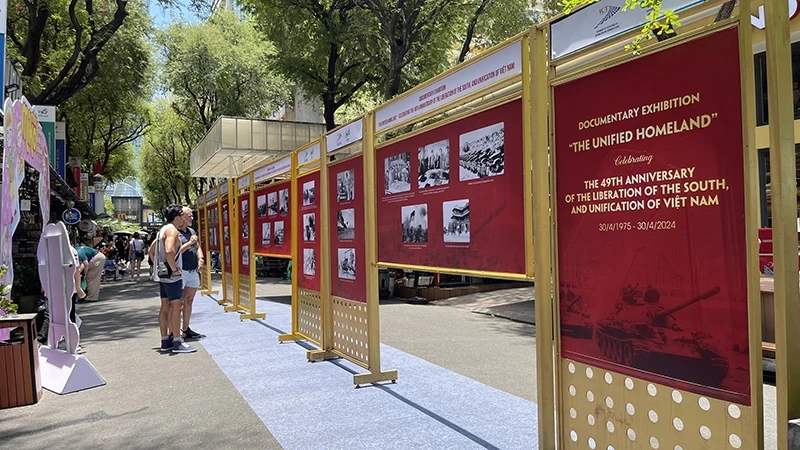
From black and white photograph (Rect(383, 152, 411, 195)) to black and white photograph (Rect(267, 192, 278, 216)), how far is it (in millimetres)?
3856

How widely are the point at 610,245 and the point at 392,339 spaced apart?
5.91 meters

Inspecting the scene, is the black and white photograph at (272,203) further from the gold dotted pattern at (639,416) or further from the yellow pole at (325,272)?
the gold dotted pattern at (639,416)

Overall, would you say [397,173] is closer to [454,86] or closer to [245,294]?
[454,86]

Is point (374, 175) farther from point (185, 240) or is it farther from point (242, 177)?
point (242, 177)

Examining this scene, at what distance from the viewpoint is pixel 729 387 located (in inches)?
88.6

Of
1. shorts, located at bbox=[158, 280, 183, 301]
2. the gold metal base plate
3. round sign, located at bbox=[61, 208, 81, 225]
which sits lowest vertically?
the gold metal base plate

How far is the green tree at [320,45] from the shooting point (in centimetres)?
1677

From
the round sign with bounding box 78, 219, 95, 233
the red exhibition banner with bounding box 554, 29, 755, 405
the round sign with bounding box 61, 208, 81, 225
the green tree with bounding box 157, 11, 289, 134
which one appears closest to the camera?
the red exhibition banner with bounding box 554, 29, 755, 405

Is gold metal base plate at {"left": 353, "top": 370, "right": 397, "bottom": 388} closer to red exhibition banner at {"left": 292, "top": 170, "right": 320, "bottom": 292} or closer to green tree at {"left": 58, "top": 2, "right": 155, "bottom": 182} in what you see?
red exhibition banner at {"left": 292, "top": 170, "right": 320, "bottom": 292}

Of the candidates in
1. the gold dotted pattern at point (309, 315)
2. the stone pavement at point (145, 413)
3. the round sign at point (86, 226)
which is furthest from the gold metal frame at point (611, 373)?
the round sign at point (86, 226)

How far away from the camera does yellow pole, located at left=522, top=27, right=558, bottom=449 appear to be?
10.3 feet

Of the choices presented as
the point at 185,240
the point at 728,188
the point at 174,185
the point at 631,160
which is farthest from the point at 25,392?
the point at 174,185

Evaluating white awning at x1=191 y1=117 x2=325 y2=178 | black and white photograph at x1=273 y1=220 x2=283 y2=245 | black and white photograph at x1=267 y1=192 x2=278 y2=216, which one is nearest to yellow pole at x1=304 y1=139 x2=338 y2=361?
black and white photograph at x1=273 y1=220 x2=283 y2=245

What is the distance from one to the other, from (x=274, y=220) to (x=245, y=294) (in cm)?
236
